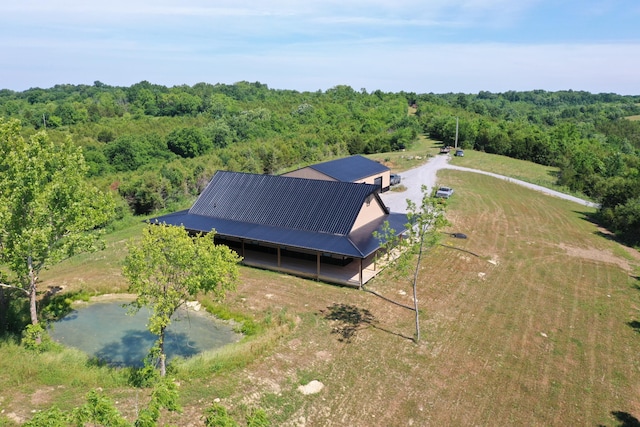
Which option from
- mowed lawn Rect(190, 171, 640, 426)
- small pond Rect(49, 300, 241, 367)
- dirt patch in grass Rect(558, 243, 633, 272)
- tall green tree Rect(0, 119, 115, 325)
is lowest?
small pond Rect(49, 300, 241, 367)

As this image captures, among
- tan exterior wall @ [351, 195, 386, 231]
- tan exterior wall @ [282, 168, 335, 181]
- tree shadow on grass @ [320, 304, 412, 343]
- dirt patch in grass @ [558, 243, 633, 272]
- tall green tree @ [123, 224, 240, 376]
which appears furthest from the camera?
tan exterior wall @ [282, 168, 335, 181]

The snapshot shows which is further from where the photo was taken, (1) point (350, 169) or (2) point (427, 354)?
(1) point (350, 169)

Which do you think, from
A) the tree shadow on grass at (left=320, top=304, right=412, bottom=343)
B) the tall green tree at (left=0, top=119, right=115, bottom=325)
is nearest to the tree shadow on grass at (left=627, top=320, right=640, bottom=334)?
the tree shadow on grass at (left=320, top=304, right=412, bottom=343)

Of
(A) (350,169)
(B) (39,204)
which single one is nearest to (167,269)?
(B) (39,204)

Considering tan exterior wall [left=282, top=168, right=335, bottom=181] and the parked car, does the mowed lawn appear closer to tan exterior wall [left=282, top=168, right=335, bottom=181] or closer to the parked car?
the parked car

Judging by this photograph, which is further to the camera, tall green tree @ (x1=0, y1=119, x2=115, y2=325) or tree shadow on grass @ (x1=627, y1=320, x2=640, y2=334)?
tree shadow on grass @ (x1=627, y1=320, x2=640, y2=334)

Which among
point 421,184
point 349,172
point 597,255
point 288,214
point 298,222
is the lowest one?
point 597,255

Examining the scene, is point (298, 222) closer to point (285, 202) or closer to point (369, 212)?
point (285, 202)

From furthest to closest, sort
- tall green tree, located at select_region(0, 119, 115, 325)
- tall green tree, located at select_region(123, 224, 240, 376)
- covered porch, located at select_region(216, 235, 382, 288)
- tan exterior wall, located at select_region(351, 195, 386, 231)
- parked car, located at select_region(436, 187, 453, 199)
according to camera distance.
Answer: parked car, located at select_region(436, 187, 453, 199) → tan exterior wall, located at select_region(351, 195, 386, 231) → covered porch, located at select_region(216, 235, 382, 288) → tall green tree, located at select_region(0, 119, 115, 325) → tall green tree, located at select_region(123, 224, 240, 376)

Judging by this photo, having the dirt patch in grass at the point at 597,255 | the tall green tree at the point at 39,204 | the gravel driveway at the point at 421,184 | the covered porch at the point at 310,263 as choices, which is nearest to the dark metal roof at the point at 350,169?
the gravel driveway at the point at 421,184
